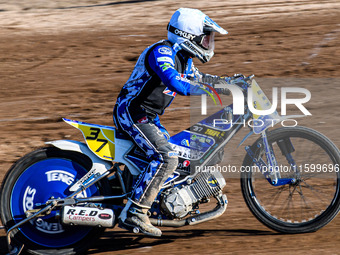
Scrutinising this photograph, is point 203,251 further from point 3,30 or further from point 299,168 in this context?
point 3,30

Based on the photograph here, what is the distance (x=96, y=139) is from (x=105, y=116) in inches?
180

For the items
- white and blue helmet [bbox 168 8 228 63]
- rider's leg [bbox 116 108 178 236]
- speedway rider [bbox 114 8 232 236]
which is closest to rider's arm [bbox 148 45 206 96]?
speedway rider [bbox 114 8 232 236]

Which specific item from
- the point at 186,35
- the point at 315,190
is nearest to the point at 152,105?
the point at 186,35

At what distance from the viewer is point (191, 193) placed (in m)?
5.45

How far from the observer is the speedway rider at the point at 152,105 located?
17.3ft

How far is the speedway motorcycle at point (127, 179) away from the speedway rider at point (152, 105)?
142 mm

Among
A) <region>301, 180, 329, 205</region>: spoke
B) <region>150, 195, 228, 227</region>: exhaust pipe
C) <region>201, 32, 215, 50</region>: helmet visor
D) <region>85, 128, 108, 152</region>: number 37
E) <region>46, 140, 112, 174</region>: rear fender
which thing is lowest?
<region>150, 195, 228, 227</region>: exhaust pipe

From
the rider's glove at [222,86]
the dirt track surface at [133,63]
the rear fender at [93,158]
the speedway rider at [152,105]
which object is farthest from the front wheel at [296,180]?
the rear fender at [93,158]

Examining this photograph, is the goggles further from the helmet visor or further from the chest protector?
the chest protector

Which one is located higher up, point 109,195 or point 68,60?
point 68,60

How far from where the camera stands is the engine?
17.6 ft

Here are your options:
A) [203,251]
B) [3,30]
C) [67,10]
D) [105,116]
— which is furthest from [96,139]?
[67,10]

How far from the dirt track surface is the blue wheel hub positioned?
37 centimetres

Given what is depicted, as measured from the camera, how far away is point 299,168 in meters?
5.74
